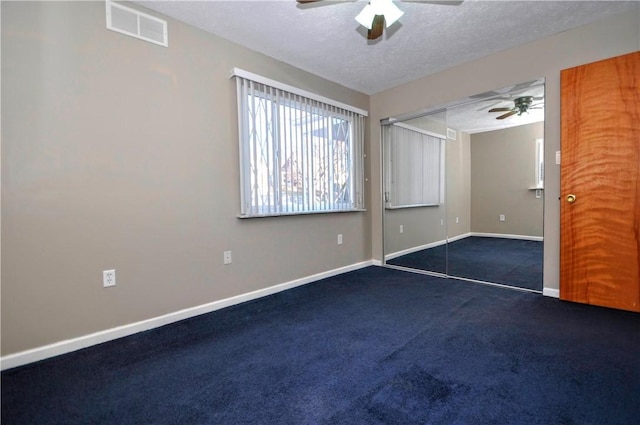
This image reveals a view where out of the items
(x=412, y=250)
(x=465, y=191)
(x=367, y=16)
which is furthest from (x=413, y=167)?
(x=367, y=16)

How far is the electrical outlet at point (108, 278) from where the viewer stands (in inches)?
82.1

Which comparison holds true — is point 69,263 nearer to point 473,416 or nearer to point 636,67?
point 473,416

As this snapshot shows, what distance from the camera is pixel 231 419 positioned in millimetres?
1323

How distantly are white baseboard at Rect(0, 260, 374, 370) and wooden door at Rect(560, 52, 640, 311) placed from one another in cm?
270

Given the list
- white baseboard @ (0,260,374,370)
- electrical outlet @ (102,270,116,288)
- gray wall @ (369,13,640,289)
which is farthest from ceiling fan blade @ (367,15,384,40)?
electrical outlet @ (102,270,116,288)

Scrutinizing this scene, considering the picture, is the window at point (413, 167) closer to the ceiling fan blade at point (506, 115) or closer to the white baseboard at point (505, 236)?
the ceiling fan blade at point (506, 115)

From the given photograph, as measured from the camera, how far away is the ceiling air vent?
209 centimetres

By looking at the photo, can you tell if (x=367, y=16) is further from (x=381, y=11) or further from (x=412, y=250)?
(x=412, y=250)

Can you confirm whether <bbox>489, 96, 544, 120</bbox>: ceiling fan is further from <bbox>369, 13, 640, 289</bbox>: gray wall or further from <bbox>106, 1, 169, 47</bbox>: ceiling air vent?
<bbox>106, 1, 169, 47</bbox>: ceiling air vent

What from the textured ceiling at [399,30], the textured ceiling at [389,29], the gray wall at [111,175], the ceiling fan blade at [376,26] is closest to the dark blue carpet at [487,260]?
the textured ceiling at [399,30]

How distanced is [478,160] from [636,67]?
2.47 metres

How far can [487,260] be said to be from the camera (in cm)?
401

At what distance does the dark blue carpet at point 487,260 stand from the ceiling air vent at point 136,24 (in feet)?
11.9

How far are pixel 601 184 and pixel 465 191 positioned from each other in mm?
2323
